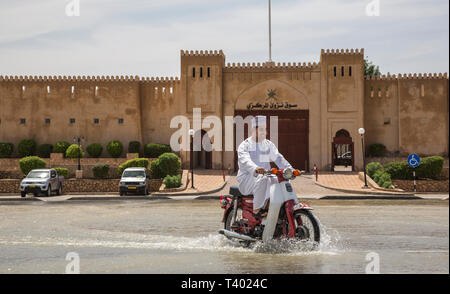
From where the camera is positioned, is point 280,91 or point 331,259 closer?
point 331,259

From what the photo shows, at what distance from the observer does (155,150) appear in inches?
1628

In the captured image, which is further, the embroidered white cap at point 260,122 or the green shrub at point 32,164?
the green shrub at point 32,164

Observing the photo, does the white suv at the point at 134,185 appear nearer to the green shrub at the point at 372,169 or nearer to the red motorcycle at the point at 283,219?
the green shrub at the point at 372,169

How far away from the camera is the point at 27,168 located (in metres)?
36.6

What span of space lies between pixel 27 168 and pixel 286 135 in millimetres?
15859

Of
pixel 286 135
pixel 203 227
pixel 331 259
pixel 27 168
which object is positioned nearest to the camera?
pixel 331 259

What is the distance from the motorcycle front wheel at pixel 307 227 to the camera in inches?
331

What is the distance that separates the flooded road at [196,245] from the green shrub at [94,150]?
25777 mm

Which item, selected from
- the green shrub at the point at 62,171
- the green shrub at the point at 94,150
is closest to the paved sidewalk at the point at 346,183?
→ the green shrub at the point at 62,171

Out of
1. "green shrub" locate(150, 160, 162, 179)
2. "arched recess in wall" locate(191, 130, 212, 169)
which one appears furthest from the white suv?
"arched recess in wall" locate(191, 130, 212, 169)

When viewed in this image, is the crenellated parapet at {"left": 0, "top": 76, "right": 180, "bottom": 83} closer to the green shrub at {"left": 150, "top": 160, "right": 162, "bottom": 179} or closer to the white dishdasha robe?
the green shrub at {"left": 150, "top": 160, "right": 162, "bottom": 179}

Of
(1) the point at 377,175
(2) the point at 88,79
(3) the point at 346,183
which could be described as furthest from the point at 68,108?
(1) the point at 377,175

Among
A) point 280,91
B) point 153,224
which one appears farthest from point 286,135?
point 153,224
